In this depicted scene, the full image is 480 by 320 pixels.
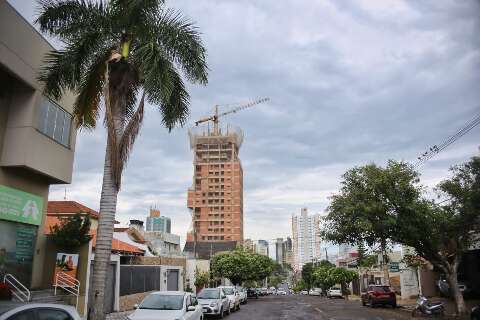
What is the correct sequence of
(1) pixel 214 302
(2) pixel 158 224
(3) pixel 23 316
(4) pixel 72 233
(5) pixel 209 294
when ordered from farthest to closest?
(2) pixel 158 224, (5) pixel 209 294, (1) pixel 214 302, (4) pixel 72 233, (3) pixel 23 316

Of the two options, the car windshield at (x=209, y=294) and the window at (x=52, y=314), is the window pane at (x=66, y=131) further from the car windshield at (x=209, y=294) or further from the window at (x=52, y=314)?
the window at (x=52, y=314)

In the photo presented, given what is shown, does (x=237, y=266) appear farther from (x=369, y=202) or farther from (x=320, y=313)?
(x=369, y=202)

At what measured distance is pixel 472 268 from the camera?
30.0 meters

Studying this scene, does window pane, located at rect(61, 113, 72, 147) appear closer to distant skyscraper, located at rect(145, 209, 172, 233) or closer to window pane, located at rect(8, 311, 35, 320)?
window pane, located at rect(8, 311, 35, 320)

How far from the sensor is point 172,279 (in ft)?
115

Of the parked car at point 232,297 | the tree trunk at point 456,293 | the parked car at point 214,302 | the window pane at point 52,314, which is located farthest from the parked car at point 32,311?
the parked car at point 232,297

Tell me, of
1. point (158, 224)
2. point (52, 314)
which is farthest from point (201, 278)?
point (158, 224)

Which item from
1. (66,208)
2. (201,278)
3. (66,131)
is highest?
(66,131)

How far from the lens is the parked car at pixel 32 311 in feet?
20.1

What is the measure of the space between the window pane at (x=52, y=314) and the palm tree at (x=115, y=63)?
18.8 ft

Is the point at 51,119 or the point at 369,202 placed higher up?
the point at 51,119

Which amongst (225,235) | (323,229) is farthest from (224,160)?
(323,229)

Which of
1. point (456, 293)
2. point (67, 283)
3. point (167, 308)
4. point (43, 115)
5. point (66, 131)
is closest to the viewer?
point (167, 308)

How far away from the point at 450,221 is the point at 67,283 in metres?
17.3
